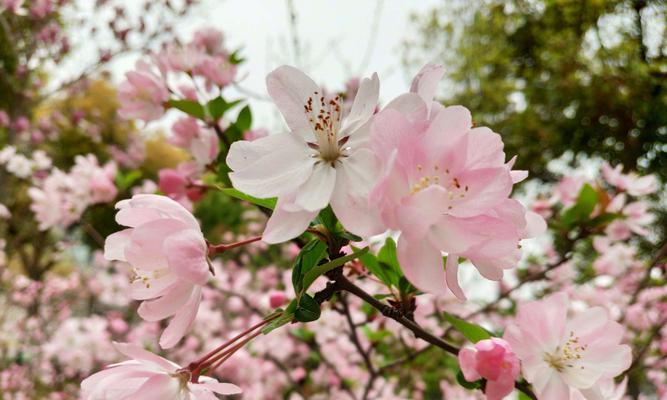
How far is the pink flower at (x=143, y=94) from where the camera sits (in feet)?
3.28

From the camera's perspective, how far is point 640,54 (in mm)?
2830

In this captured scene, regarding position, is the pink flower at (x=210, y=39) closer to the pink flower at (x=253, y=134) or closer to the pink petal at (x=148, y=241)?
the pink flower at (x=253, y=134)

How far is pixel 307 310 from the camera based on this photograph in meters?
0.49

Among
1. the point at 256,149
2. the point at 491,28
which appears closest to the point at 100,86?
the point at 491,28

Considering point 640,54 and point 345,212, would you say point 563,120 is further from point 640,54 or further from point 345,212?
point 345,212

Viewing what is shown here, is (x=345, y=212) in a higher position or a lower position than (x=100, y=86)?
higher

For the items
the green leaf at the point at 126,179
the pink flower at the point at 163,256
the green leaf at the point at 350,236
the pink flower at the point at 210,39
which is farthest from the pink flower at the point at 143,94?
the green leaf at the point at 350,236

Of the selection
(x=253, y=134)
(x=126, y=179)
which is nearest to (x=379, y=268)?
(x=253, y=134)

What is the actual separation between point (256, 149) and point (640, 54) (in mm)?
3156

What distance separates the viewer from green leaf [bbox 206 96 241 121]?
1.00 meters

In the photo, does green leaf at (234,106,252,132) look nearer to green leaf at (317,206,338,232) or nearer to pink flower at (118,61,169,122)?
pink flower at (118,61,169,122)

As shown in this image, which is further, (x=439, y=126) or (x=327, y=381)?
(x=327, y=381)

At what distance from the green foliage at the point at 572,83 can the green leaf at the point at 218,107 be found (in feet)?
6.12

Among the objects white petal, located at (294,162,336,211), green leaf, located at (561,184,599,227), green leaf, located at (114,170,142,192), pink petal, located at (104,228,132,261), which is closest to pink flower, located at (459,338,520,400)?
white petal, located at (294,162,336,211)
